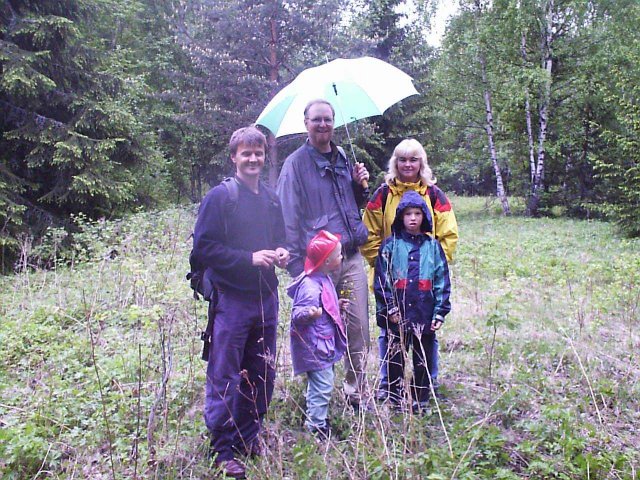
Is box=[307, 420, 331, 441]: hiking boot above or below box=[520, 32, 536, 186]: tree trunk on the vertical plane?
below

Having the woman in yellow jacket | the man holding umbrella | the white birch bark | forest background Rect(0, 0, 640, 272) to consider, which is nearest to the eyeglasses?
the man holding umbrella

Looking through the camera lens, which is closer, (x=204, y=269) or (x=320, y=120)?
(x=204, y=269)

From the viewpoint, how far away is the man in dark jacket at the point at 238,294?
284 centimetres

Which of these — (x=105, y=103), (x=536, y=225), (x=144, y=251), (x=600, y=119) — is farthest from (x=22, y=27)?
(x=600, y=119)

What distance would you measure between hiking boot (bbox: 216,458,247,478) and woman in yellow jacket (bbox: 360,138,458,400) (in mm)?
1182

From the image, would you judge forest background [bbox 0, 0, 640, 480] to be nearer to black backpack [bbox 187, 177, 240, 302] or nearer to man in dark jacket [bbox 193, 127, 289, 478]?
man in dark jacket [bbox 193, 127, 289, 478]

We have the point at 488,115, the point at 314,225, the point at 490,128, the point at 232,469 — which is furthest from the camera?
the point at 490,128

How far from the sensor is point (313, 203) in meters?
3.45

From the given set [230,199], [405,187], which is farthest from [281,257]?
[405,187]

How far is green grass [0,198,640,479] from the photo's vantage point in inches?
106

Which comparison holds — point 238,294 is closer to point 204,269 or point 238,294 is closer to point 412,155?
point 204,269

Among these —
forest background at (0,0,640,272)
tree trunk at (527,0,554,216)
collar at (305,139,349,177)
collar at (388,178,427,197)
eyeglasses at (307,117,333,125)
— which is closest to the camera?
eyeglasses at (307,117,333,125)

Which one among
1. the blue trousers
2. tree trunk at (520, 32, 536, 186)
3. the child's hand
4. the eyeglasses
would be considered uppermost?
tree trunk at (520, 32, 536, 186)

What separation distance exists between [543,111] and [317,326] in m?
17.2
